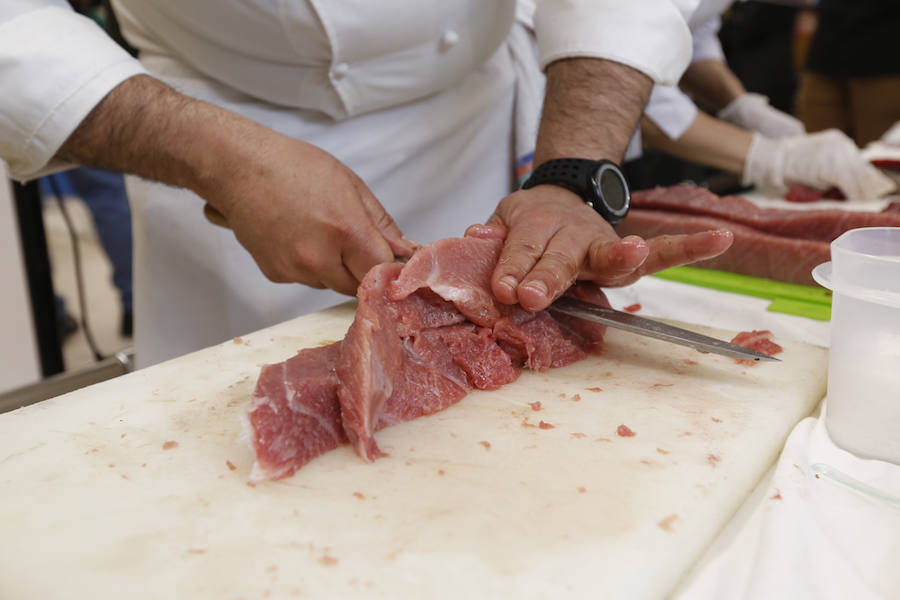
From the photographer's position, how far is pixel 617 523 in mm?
883

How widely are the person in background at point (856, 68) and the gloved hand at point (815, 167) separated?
7.74 ft

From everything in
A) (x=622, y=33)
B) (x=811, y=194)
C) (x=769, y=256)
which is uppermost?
(x=622, y=33)

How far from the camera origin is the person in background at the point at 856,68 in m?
4.57

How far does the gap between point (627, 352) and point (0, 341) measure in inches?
146

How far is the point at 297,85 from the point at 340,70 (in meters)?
0.14

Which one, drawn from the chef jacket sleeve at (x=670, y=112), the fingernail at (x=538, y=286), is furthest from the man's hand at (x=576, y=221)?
the chef jacket sleeve at (x=670, y=112)

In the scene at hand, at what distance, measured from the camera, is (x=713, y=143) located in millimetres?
2945

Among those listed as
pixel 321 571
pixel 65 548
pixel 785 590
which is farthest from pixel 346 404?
pixel 785 590

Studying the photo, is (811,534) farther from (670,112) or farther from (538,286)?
(670,112)

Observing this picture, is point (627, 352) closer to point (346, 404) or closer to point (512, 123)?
point (346, 404)

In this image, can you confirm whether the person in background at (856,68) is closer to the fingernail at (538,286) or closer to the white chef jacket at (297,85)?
the white chef jacket at (297,85)

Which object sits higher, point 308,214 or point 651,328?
point 308,214

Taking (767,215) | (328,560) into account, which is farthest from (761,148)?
(328,560)

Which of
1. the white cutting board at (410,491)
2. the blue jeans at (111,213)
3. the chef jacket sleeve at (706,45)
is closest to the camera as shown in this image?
the white cutting board at (410,491)
